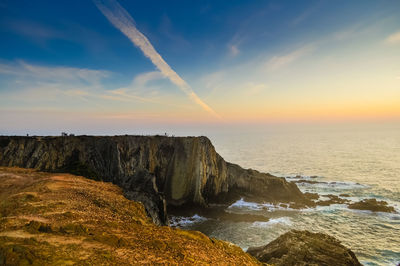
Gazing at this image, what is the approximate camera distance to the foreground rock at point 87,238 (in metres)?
6.48

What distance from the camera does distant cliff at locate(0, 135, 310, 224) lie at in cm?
3759

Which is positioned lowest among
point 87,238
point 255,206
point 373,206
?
point 255,206

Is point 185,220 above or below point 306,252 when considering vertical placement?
below

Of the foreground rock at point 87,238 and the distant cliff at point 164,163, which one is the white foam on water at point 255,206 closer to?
the distant cliff at point 164,163

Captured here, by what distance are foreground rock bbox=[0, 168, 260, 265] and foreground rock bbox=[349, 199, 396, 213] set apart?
135 feet

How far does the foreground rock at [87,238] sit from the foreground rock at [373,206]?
135 ft

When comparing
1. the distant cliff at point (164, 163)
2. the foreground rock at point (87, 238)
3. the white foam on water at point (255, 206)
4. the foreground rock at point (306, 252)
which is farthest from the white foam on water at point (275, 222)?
the foreground rock at point (87, 238)

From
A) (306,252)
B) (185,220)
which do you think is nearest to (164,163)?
(185,220)

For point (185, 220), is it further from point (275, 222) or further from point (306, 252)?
point (306, 252)

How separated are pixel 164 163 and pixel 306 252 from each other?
107 feet

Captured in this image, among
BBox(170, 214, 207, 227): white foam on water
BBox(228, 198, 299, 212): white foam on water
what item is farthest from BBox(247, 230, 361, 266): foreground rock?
BBox(228, 198, 299, 212): white foam on water

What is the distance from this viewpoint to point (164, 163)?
44.5 metres

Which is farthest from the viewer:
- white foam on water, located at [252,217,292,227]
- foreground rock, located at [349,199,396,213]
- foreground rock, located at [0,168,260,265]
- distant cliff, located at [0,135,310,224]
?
distant cliff, located at [0,135,310,224]

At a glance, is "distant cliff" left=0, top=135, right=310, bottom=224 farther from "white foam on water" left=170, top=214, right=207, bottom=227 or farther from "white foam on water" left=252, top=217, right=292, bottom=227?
"white foam on water" left=252, top=217, right=292, bottom=227
